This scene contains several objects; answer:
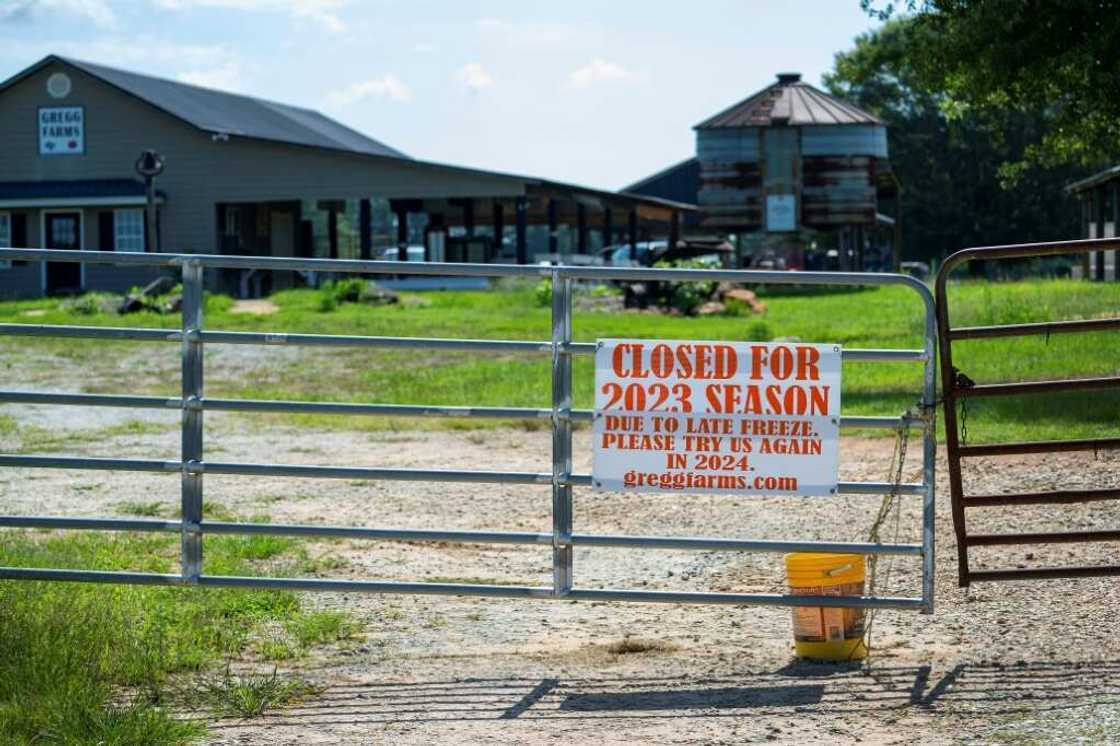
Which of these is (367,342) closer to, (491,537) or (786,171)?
(491,537)

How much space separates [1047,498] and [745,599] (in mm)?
1623

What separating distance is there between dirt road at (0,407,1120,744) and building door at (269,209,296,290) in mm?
32582

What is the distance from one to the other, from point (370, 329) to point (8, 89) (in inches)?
864

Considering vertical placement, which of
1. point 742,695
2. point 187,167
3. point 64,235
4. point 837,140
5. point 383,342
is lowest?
point 742,695

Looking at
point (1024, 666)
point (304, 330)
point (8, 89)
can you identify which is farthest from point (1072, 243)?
point (8, 89)

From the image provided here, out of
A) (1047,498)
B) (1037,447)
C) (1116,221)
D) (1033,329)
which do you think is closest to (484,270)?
(1033,329)

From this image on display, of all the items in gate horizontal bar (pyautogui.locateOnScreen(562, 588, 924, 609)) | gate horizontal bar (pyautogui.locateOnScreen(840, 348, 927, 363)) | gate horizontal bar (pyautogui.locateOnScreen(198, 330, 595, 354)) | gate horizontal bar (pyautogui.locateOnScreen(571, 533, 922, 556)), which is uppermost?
gate horizontal bar (pyautogui.locateOnScreen(198, 330, 595, 354))

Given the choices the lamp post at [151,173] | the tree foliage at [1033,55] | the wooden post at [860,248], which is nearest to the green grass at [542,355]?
the tree foliage at [1033,55]

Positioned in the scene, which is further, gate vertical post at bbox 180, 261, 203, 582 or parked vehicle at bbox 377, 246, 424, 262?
parked vehicle at bbox 377, 246, 424, 262

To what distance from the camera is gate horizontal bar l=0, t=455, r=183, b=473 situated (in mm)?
7332

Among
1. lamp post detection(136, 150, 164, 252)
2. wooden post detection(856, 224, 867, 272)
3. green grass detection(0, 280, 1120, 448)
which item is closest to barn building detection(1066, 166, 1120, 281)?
green grass detection(0, 280, 1120, 448)

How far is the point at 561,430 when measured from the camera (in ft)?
23.1

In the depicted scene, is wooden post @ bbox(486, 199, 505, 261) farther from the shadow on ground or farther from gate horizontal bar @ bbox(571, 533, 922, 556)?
the shadow on ground

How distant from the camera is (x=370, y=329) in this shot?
26.2m
